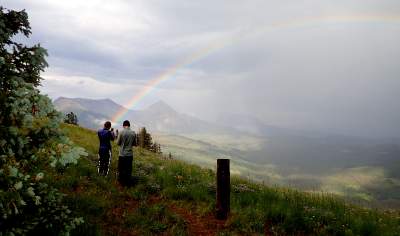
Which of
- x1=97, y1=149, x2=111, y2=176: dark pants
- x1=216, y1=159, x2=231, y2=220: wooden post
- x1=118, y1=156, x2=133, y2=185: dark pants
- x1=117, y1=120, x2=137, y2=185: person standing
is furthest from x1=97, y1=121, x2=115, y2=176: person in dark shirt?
x1=216, y1=159, x2=231, y2=220: wooden post

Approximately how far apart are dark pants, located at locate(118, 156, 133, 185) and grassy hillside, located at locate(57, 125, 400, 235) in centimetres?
38

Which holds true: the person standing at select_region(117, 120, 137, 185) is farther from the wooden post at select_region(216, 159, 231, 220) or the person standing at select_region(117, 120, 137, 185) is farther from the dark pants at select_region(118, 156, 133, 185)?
the wooden post at select_region(216, 159, 231, 220)

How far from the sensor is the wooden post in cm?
1418

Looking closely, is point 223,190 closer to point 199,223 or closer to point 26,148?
point 199,223

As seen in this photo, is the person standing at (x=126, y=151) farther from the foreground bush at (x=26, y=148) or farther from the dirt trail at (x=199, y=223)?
the foreground bush at (x=26, y=148)

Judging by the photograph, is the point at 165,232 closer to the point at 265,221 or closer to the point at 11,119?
the point at 265,221

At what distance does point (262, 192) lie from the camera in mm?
16344

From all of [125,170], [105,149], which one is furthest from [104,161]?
[125,170]

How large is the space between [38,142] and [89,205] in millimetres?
7205

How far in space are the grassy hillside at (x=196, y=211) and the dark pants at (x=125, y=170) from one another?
15.0 inches

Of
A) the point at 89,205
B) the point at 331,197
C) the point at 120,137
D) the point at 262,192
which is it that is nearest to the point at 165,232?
the point at 89,205

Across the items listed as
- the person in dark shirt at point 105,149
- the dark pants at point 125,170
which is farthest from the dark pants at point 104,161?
the dark pants at point 125,170

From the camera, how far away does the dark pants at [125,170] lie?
17422 mm

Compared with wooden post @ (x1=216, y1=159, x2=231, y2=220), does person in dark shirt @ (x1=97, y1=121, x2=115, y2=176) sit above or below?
above
